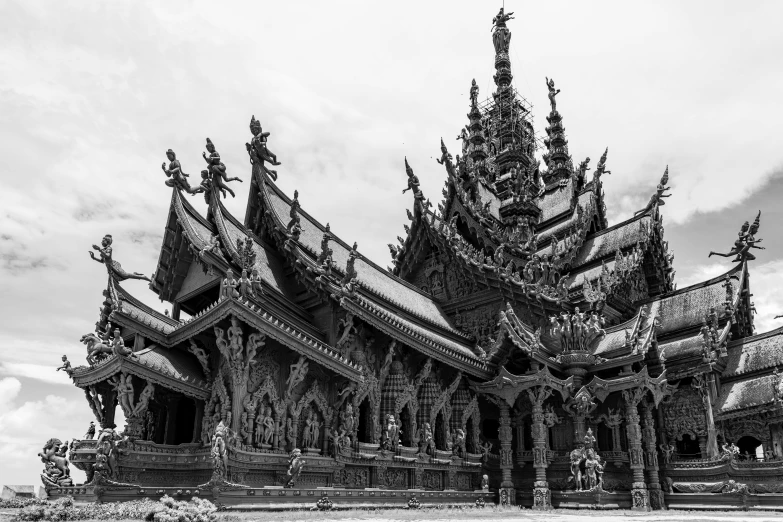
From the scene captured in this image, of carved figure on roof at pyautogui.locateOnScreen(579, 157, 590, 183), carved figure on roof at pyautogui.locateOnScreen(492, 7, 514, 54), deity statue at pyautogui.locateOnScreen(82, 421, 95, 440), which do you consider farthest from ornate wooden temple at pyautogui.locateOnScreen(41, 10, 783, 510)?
carved figure on roof at pyautogui.locateOnScreen(492, 7, 514, 54)

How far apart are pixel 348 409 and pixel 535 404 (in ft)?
18.4

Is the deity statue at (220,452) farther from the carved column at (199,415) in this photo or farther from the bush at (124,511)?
the carved column at (199,415)

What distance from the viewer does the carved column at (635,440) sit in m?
16.7

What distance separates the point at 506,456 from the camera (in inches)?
711

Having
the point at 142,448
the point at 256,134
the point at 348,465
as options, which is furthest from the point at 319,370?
the point at 256,134

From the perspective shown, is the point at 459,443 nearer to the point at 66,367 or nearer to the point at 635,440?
the point at 635,440

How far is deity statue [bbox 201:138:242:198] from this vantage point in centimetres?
1703

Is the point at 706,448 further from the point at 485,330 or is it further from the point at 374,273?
the point at 374,273

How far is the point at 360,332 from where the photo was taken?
53.7 ft

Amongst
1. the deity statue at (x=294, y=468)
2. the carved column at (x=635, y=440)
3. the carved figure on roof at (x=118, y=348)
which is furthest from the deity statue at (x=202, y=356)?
the carved column at (x=635, y=440)

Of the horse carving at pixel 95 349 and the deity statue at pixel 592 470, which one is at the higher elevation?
the horse carving at pixel 95 349

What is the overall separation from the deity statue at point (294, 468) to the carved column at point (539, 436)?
23.8ft

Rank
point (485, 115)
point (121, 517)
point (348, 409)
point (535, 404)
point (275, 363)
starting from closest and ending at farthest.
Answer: point (121, 517), point (275, 363), point (348, 409), point (535, 404), point (485, 115)

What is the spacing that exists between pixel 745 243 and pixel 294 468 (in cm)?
1733
